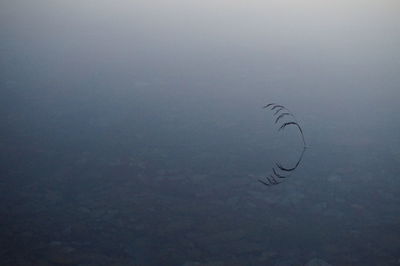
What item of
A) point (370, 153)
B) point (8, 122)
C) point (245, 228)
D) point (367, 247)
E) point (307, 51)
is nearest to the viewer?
point (367, 247)

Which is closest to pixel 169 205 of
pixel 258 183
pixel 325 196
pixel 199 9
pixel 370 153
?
pixel 258 183

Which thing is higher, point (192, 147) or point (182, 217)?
point (192, 147)

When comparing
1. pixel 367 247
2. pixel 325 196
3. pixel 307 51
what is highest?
pixel 307 51

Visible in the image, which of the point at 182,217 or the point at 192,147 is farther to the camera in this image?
the point at 192,147

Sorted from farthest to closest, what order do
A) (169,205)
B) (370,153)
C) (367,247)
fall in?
1. (370,153)
2. (169,205)
3. (367,247)

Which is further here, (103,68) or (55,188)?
(103,68)

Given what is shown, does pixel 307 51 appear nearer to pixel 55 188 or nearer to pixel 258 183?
pixel 258 183

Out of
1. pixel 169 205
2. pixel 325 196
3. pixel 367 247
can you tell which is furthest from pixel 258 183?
pixel 367 247

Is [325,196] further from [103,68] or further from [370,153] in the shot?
[103,68]

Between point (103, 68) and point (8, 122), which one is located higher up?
point (103, 68)
